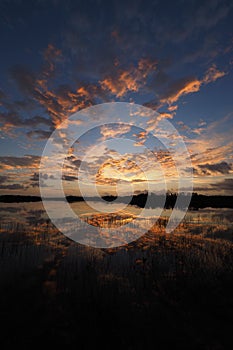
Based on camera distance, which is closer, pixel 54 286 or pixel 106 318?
pixel 106 318

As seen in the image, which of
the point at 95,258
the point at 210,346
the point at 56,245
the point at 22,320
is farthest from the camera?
the point at 56,245

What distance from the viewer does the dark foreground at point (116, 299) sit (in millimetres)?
5191

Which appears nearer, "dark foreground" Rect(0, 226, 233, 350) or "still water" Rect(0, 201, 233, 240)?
"dark foreground" Rect(0, 226, 233, 350)

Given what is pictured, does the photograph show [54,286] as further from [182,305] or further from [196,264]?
[196,264]

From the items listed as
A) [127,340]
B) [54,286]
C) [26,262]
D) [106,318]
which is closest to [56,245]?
[26,262]

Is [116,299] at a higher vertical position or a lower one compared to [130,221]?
lower

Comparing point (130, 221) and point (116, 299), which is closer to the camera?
point (116, 299)

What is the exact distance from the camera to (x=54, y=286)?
7828 mm

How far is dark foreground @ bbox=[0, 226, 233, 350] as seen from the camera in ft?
17.0

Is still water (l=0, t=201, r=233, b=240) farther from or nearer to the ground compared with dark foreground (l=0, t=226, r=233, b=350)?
farther from the ground

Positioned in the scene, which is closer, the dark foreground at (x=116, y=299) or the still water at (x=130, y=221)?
the dark foreground at (x=116, y=299)

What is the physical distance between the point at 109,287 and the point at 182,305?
119 inches

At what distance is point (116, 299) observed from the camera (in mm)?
6938

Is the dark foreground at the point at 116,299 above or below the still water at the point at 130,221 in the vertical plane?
below
